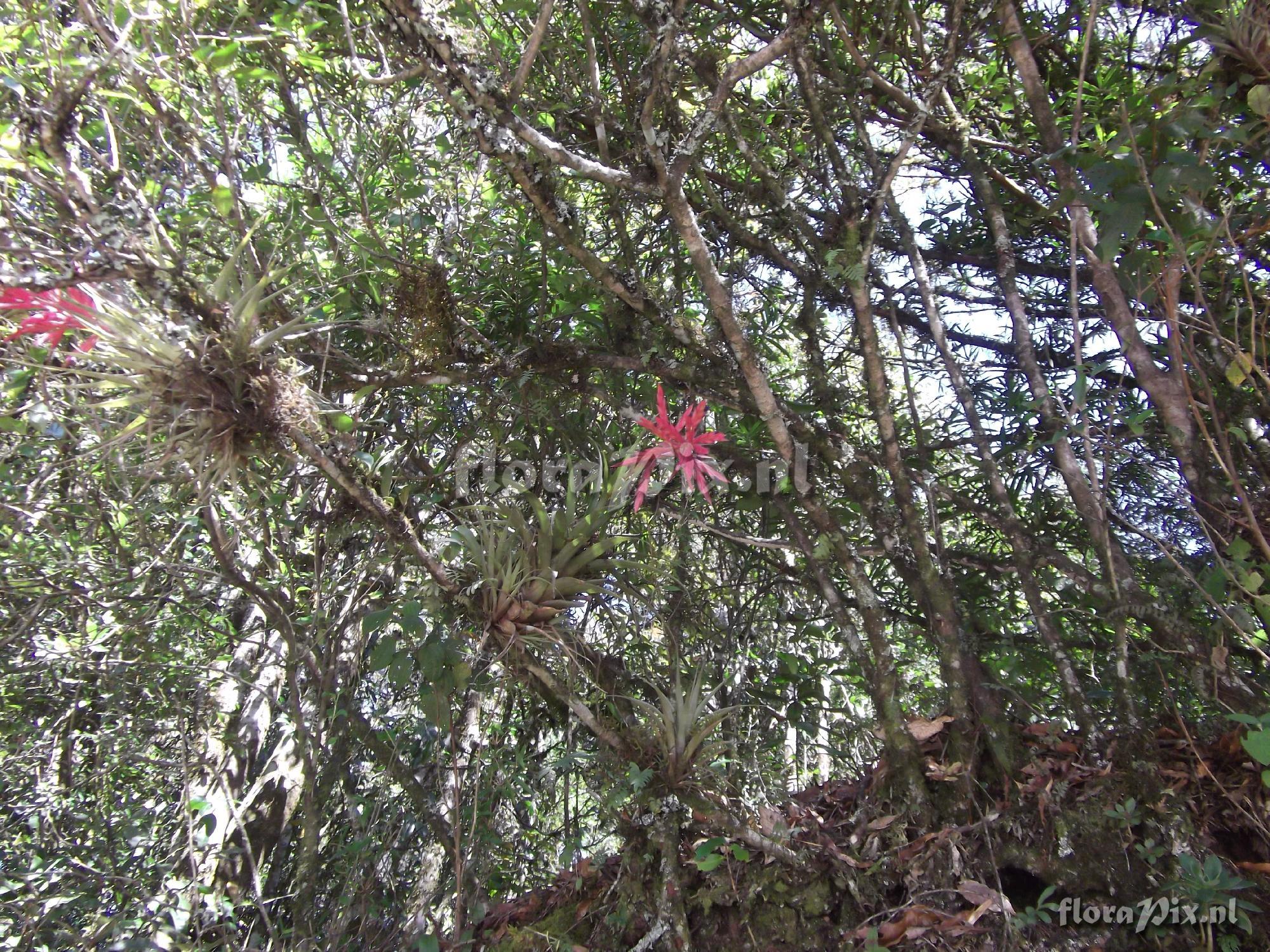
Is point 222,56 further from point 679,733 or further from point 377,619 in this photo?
point 679,733

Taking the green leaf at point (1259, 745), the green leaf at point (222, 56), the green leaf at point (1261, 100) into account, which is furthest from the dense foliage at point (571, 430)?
the green leaf at point (1259, 745)

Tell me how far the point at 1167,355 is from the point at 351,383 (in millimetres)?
2832

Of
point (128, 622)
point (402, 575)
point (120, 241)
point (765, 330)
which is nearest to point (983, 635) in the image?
point (765, 330)

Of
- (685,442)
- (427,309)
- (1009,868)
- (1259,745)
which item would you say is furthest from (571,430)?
(1259,745)

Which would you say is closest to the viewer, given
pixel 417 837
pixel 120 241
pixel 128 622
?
pixel 120 241

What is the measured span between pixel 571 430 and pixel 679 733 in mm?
1360

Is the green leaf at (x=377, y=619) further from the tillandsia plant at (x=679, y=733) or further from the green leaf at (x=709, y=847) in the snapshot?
the green leaf at (x=709, y=847)

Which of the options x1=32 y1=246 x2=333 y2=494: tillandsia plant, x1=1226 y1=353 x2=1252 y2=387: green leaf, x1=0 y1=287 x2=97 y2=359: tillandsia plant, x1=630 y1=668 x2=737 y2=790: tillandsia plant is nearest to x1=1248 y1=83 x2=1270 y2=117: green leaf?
x1=1226 y1=353 x2=1252 y2=387: green leaf

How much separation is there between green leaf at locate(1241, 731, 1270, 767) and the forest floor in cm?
29

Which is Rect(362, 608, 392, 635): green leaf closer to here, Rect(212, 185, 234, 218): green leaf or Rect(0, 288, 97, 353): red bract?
Rect(0, 288, 97, 353): red bract

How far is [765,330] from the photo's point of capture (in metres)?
3.32

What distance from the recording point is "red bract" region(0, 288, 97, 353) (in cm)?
172

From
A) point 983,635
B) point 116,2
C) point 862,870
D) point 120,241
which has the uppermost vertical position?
point 116,2

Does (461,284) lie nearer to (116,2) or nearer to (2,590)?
(116,2)
